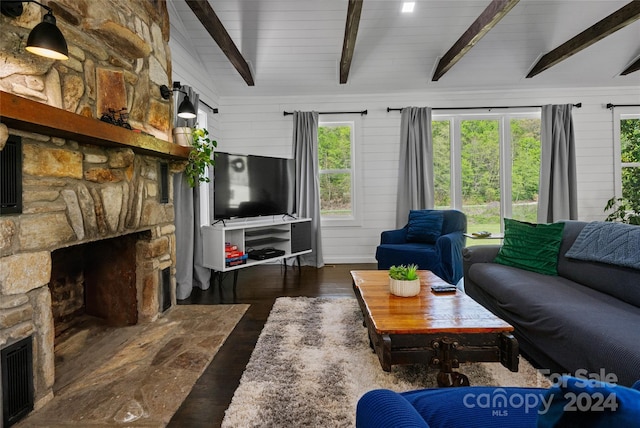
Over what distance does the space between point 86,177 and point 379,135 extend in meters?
3.84

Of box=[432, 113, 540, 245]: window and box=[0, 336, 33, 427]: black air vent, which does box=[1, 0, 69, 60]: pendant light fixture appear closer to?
box=[0, 336, 33, 427]: black air vent

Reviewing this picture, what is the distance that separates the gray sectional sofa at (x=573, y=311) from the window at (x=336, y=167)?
264cm

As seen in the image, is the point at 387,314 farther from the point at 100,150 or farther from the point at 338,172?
the point at 338,172

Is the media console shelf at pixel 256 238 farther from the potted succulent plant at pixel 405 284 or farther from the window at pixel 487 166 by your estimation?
the window at pixel 487 166

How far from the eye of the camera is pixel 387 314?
1688 mm

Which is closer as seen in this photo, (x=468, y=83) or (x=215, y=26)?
(x=215, y=26)

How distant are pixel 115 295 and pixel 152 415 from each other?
1.32m

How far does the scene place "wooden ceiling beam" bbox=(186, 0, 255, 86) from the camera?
281 cm

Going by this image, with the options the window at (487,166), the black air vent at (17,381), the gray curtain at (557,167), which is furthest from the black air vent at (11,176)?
the gray curtain at (557,167)

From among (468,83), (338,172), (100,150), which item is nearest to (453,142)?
(468,83)

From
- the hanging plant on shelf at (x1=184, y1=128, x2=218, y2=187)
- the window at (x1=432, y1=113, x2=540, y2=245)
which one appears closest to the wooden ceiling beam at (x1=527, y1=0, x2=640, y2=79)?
the window at (x1=432, y1=113, x2=540, y2=245)

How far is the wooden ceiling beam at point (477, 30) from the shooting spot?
9.40 feet

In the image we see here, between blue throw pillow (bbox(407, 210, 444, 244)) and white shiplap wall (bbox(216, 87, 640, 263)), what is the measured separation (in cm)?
85

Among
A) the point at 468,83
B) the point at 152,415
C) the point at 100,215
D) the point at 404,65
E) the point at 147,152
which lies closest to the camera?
the point at 152,415
